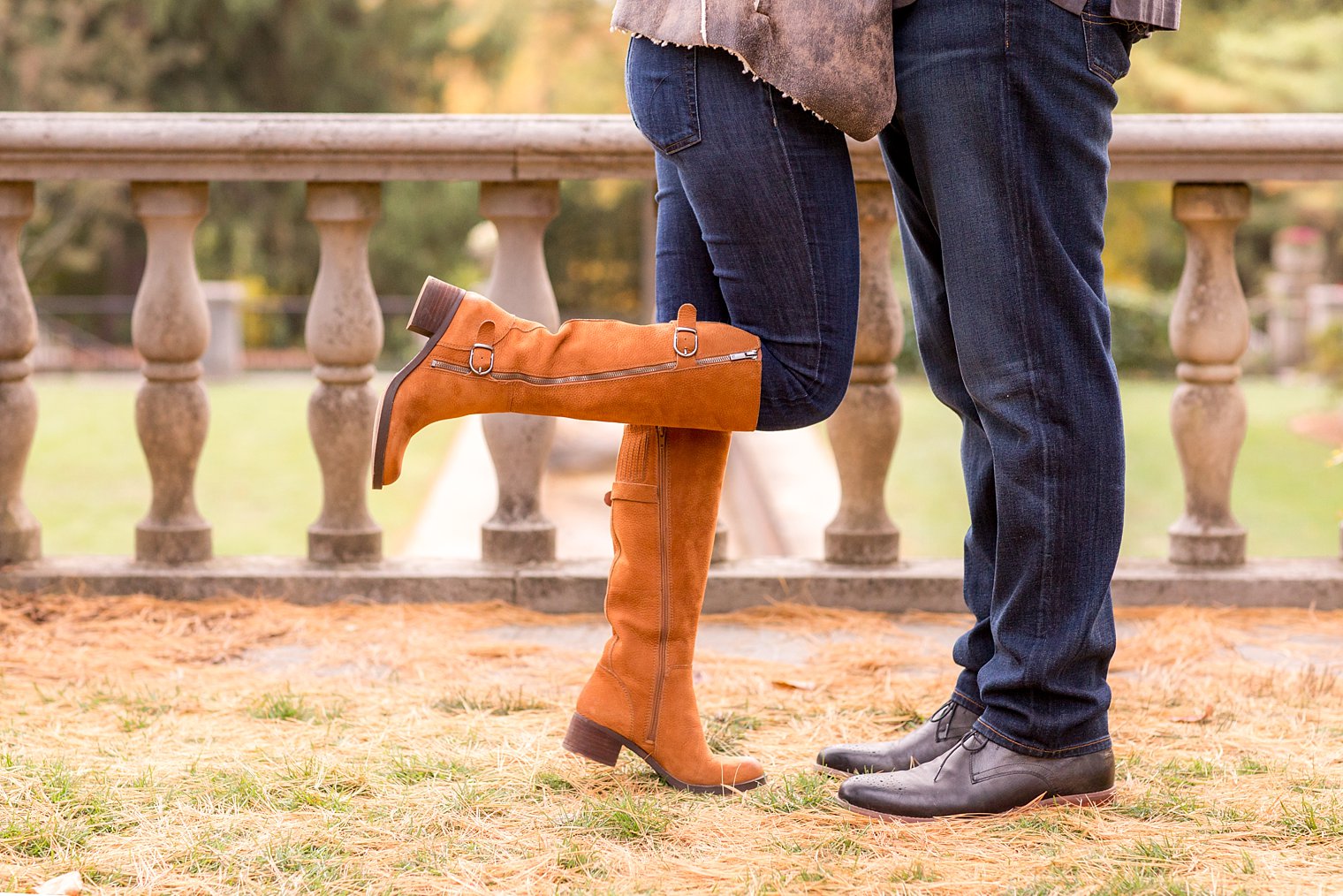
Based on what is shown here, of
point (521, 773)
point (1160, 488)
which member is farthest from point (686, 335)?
point (1160, 488)

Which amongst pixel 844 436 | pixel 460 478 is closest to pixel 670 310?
pixel 844 436

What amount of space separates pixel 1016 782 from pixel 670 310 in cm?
82

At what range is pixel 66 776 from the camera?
1.95m

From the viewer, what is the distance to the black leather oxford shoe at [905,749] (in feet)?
6.75

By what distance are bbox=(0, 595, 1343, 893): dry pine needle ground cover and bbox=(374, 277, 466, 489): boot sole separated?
490mm

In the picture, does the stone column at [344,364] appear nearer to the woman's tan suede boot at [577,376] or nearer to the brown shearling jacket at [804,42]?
the woman's tan suede boot at [577,376]

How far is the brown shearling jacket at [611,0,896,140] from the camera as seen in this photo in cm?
171

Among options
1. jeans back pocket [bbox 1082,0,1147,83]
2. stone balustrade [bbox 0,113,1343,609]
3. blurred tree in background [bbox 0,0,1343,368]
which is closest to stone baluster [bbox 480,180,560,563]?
stone balustrade [bbox 0,113,1343,609]

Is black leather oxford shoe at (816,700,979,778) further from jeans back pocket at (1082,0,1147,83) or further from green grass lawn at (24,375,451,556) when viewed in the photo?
green grass lawn at (24,375,451,556)

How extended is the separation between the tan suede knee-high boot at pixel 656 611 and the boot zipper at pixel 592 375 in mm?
157

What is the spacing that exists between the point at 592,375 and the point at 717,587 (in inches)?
54.5

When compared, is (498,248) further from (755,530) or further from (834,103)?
(755,530)

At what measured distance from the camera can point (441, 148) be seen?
2.97m

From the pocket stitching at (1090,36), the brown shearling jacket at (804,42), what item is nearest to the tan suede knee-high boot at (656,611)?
the brown shearling jacket at (804,42)
